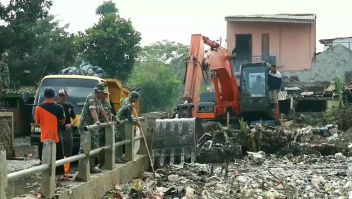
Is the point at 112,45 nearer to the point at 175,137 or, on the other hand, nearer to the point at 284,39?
the point at 284,39

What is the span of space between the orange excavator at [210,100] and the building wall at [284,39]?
13.7 meters

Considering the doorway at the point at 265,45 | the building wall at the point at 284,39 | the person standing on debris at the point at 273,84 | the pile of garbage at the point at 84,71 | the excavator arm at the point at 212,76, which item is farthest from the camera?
the doorway at the point at 265,45

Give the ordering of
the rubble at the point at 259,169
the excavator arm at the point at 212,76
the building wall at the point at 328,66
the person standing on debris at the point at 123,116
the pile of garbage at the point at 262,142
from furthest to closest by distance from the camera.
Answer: the building wall at the point at 328,66 < the excavator arm at the point at 212,76 < the pile of garbage at the point at 262,142 < the person standing on debris at the point at 123,116 < the rubble at the point at 259,169

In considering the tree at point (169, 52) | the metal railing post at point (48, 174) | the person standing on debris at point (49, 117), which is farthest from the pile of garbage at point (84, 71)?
the tree at point (169, 52)

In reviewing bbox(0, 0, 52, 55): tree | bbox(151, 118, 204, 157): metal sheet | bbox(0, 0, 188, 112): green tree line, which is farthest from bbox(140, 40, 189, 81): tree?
bbox(151, 118, 204, 157): metal sheet

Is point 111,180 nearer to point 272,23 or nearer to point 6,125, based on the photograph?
point 6,125

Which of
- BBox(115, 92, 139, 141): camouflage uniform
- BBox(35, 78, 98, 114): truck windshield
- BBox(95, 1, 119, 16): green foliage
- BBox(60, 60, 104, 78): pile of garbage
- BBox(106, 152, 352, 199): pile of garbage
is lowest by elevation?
BBox(106, 152, 352, 199): pile of garbage

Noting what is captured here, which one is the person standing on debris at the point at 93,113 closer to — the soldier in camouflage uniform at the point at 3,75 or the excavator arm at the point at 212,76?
the excavator arm at the point at 212,76

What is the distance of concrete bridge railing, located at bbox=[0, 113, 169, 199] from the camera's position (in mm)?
5457

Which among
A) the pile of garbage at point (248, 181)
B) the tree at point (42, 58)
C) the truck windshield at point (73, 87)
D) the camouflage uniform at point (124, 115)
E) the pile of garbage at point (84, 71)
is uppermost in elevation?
the tree at point (42, 58)

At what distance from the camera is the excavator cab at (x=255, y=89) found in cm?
1756

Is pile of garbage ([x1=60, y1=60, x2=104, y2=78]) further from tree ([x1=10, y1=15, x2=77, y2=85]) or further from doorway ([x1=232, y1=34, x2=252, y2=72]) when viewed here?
doorway ([x1=232, y1=34, x2=252, y2=72])

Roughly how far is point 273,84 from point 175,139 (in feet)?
23.1

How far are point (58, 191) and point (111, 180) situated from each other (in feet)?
7.71
